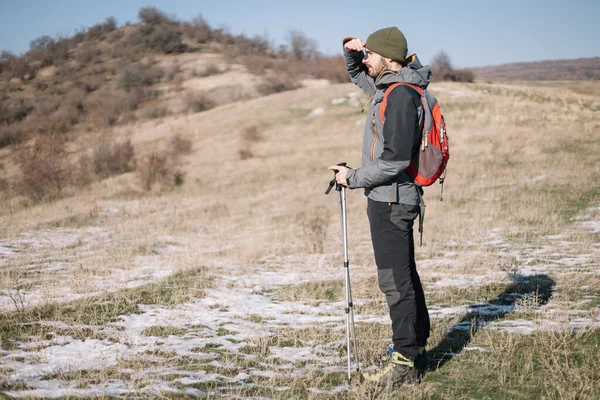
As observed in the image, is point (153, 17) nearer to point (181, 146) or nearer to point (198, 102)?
point (198, 102)

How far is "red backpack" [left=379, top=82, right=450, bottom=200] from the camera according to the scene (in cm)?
369

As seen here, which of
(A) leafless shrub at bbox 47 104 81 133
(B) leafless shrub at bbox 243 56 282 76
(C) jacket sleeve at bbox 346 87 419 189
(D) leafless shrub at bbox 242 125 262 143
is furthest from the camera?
(B) leafless shrub at bbox 243 56 282 76

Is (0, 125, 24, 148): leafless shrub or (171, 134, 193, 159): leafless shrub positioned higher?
(0, 125, 24, 148): leafless shrub

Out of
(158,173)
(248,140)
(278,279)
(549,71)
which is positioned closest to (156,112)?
(248,140)

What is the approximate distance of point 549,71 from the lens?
74.4 metres

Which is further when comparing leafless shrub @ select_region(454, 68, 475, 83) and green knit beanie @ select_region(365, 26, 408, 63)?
leafless shrub @ select_region(454, 68, 475, 83)

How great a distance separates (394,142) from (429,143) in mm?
330

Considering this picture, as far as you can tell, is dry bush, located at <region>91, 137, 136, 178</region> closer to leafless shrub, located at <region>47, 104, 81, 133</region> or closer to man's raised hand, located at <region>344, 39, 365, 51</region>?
leafless shrub, located at <region>47, 104, 81, 133</region>

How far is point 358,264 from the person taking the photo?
922cm

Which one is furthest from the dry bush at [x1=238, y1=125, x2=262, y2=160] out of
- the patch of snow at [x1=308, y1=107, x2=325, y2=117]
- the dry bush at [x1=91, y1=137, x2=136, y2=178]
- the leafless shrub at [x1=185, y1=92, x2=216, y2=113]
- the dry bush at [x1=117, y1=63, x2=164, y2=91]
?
the dry bush at [x1=117, y1=63, x2=164, y2=91]

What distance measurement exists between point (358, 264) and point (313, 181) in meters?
13.1

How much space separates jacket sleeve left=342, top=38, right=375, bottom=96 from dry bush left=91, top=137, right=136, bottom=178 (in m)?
25.5

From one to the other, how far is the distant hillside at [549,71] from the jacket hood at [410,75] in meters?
57.7

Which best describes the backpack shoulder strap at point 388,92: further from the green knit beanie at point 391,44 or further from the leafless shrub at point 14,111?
the leafless shrub at point 14,111
